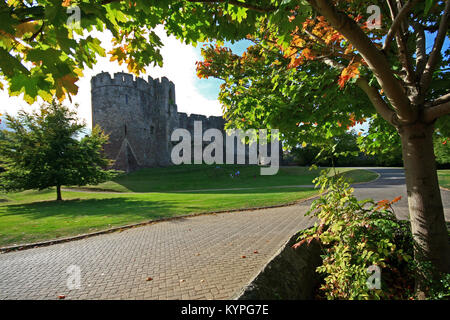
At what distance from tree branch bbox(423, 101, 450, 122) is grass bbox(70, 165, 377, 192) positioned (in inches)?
876

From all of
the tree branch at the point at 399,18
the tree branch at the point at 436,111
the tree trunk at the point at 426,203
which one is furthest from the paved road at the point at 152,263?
the tree branch at the point at 399,18

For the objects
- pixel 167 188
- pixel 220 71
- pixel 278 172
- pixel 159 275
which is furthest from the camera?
pixel 278 172

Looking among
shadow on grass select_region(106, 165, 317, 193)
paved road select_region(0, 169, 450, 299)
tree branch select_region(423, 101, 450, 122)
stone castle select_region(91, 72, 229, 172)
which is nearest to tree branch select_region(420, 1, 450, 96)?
tree branch select_region(423, 101, 450, 122)

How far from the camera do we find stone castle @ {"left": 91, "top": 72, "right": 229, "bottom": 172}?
35000 millimetres

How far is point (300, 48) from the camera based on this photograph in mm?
3633

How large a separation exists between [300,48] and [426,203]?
290 cm

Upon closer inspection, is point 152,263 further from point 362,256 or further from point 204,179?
point 204,179

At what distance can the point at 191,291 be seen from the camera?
3383 mm

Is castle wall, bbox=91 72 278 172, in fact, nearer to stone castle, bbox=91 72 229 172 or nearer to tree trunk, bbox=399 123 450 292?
stone castle, bbox=91 72 229 172

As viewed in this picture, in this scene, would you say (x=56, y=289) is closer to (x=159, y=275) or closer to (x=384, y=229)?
(x=159, y=275)

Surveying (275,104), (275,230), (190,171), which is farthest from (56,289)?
(190,171)

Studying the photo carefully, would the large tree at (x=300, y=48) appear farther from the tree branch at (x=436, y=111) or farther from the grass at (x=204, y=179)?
the grass at (x=204, y=179)

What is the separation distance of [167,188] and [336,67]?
2292 centimetres

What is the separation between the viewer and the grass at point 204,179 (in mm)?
25312
